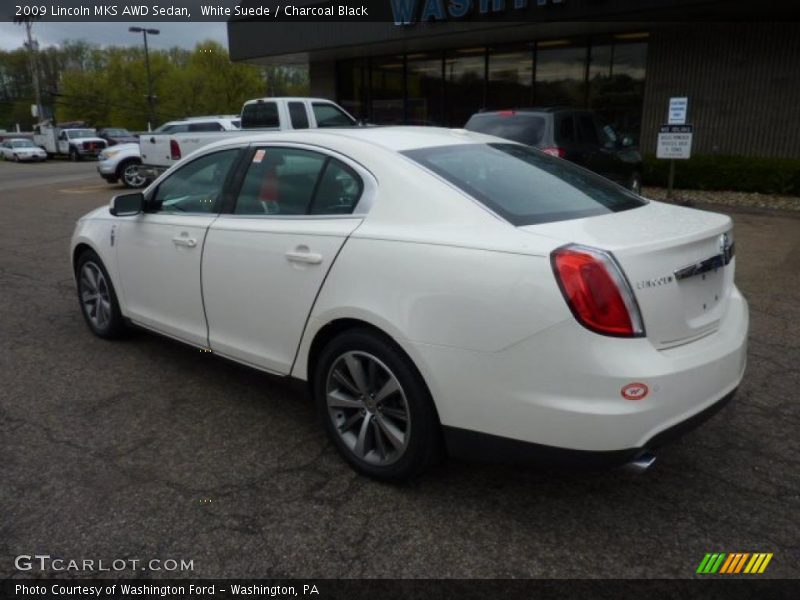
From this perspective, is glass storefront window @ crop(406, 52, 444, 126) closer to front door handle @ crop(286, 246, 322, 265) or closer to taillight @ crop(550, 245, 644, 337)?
front door handle @ crop(286, 246, 322, 265)

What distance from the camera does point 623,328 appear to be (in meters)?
2.36

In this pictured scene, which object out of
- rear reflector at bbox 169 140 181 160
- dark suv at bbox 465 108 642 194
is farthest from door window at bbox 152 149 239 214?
rear reflector at bbox 169 140 181 160

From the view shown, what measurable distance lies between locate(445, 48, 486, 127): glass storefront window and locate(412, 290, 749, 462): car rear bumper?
17.3 m

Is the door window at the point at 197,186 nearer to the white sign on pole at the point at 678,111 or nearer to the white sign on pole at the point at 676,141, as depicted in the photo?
the white sign on pole at the point at 678,111

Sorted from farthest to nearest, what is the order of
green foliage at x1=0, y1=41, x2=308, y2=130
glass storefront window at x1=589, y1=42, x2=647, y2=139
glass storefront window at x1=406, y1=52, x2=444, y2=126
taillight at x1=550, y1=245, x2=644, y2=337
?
1. green foliage at x1=0, y1=41, x2=308, y2=130
2. glass storefront window at x1=406, y1=52, x2=444, y2=126
3. glass storefront window at x1=589, y1=42, x2=647, y2=139
4. taillight at x1=550, y1=245, x2=644, y2=337

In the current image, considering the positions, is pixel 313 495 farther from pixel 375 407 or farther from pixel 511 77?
pixel 511 77

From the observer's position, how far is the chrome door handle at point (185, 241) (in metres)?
3.78

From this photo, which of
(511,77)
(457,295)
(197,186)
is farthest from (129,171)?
(457,295)

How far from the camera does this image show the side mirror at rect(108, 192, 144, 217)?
425 centimetres

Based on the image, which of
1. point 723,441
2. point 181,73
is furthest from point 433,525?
point 181,73

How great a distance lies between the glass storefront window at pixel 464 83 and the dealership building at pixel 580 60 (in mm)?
32

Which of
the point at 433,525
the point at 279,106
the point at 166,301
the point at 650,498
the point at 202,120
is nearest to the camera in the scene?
the point at 433,525
